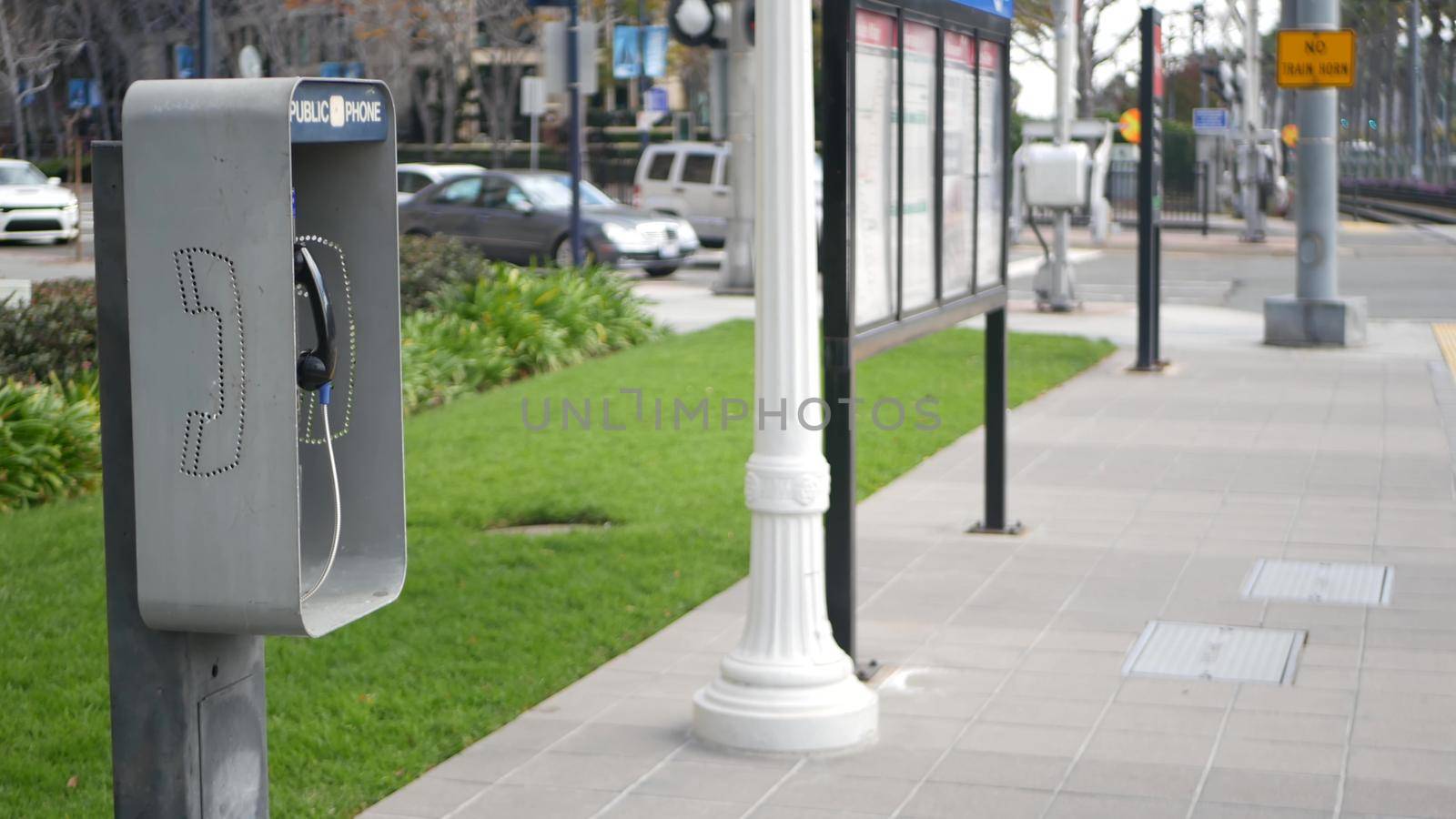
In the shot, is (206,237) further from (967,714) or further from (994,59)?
(994,59)

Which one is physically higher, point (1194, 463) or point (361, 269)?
point (361, 269)

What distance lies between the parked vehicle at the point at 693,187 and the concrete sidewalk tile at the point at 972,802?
25.9m

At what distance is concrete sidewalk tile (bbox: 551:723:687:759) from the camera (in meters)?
5.41

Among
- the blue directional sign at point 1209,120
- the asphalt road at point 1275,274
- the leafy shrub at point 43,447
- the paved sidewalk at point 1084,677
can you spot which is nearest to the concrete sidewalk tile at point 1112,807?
the paved sidewalk at point 1084,677

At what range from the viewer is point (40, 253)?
11914 millimetres

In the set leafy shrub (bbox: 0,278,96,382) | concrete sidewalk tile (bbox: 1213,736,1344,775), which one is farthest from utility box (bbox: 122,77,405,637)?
leafy shrub (bbox: 0,278,96,382)

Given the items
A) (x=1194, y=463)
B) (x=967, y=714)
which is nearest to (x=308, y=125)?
(x=967, y=714)

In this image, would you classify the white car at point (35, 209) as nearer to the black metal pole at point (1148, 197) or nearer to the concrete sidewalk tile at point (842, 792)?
the concrete sidewalk tile at point (842, 792)

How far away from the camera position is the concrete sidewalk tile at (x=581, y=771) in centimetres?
513

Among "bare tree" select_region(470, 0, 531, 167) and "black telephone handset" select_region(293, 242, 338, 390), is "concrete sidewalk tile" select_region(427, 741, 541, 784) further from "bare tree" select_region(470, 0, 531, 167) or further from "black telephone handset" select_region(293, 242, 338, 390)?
"bare tree" select_region(470, 0, 531, 167)

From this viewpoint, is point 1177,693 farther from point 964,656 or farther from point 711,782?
point 711,782

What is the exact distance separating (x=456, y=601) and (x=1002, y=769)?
2.71 m

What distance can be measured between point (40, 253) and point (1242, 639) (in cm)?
849

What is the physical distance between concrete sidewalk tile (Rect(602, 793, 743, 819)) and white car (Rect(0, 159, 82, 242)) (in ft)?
25.1
